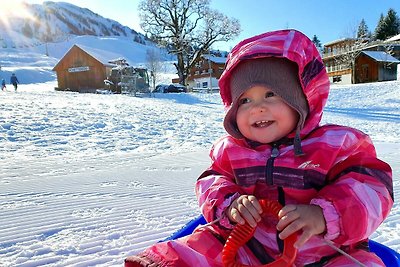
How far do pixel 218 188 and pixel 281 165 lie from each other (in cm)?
24

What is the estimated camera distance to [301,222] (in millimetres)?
934

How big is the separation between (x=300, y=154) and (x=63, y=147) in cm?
408

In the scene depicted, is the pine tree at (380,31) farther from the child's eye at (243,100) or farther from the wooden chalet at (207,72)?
the child's eye at (243,100)

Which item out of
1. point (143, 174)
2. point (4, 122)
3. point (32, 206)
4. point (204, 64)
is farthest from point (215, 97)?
point (204, 64)

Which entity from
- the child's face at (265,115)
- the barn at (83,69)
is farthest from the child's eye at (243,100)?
the barn at (83,69)

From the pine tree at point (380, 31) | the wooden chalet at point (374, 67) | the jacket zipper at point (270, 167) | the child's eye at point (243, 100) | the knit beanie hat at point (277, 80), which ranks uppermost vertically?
the pine tree at point (380, 31)

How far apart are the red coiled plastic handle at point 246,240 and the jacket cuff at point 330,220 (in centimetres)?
12

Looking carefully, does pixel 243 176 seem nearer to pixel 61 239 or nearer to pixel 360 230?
pixel 360 230

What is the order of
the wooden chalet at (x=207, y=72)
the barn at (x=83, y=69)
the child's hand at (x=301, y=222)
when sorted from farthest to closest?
1. the wooden chalet at (x=207, y=72)
2. the barn at (x=83, y=69)
3. the child's hand at (x=301, y=222)

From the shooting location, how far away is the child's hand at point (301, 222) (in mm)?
913

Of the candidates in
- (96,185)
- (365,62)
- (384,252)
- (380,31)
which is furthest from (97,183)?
(380,31)

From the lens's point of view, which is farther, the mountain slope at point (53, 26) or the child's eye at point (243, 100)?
the mountain slope at point (53, 26)

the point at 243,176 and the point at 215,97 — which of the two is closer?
the point at 243,176

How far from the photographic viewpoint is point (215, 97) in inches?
575
